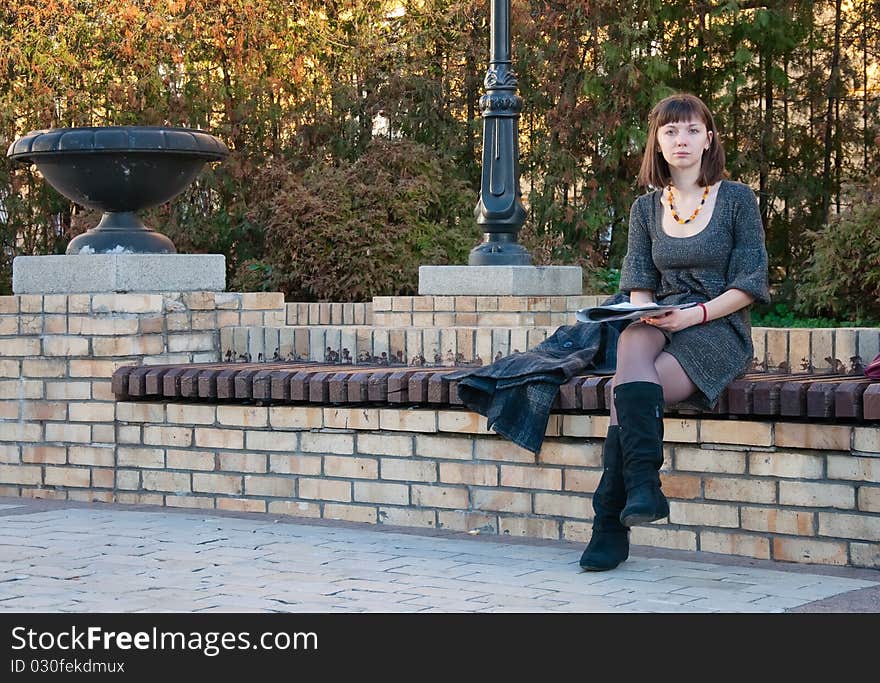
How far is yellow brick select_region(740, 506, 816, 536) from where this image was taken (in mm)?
4887

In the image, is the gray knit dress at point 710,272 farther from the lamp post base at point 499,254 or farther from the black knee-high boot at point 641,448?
the lamp post base at point 499,254

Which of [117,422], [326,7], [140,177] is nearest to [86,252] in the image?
[140,177]

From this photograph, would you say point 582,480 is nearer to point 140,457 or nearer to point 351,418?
point 351,418

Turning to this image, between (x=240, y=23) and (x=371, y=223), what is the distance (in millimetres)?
3194

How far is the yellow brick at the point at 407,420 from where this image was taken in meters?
5.72

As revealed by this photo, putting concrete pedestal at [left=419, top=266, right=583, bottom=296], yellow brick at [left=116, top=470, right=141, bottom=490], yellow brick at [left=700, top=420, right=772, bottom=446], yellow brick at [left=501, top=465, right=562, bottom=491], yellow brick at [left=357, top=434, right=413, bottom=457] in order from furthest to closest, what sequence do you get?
concrete pedestal at [left=419, top=266, right=583, bottom=296] → yellow brick at [left=116, top=470, right=141, bottom=490] → yellow brick at [left=357, top=434, right=413, bottom=457] → yellow brick at [left=501, top=465, right=562, bottom=491] → yellow brick at [left=700, top=420, right=772, bottom=446]

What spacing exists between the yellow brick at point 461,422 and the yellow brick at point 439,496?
240 mm

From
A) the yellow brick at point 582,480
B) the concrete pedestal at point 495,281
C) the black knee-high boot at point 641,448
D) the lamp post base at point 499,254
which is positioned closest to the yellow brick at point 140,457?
the yellow brick at point 582,480

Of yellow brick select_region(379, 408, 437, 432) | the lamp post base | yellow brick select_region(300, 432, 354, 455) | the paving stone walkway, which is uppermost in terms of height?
the lamp post base

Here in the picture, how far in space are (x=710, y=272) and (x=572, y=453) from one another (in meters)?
0.88

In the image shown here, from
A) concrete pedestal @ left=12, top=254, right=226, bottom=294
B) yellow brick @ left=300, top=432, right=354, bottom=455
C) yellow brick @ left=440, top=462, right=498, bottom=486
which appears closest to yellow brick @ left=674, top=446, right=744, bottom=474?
yellow brick @ left=440, top=462, right=498, bottom=486

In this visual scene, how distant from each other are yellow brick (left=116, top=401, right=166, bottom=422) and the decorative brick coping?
5 cm

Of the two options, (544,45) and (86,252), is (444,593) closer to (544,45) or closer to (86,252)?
(86,252)

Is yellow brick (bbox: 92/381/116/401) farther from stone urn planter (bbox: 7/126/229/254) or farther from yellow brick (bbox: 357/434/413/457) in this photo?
yellow brick (bbox: 357/434/413/457)
